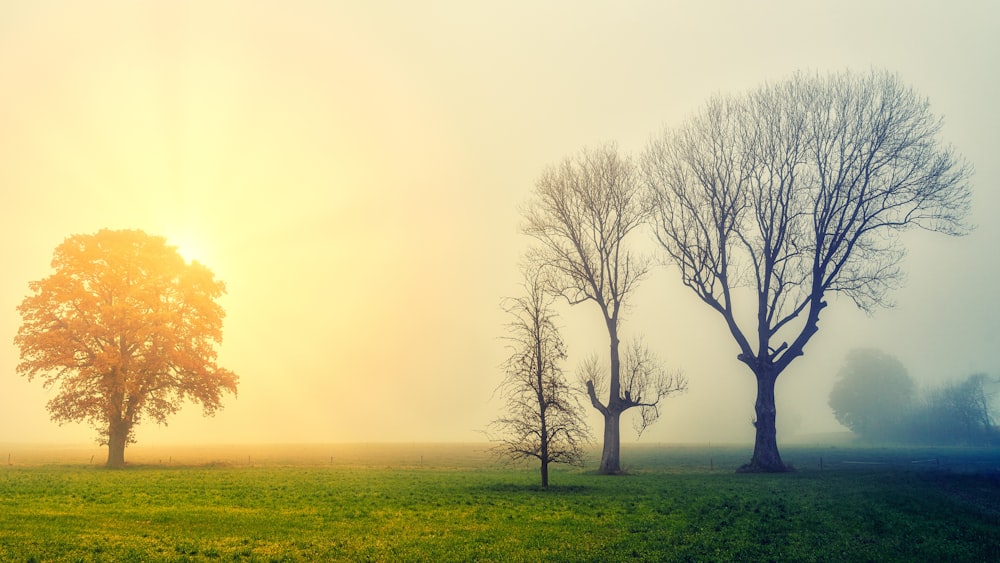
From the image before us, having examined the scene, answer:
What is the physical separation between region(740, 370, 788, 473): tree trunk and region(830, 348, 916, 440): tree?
4514 inches

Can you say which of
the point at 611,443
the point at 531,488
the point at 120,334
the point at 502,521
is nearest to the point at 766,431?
the point at 611,443

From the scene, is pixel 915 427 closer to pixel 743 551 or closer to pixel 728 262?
pixel 728 262

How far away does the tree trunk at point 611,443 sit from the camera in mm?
44031

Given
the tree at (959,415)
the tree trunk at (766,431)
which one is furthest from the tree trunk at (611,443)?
the tree at (959,415)

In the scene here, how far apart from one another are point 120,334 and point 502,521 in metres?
40.9

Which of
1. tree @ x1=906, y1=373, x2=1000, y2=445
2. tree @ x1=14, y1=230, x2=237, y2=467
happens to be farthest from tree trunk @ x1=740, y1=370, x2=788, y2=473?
tree @ x1=906, y1=373, x2=1000, y2=445

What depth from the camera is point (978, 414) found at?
119312 mm

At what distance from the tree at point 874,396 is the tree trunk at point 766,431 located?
114651 millimetres

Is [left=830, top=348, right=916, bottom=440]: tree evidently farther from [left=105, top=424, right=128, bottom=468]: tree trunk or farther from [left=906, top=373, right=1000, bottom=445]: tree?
[left=105, top=424, right=128, bottom=468]: tree trunk

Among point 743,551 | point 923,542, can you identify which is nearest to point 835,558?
point 743,551

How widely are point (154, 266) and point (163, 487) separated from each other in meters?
26.2

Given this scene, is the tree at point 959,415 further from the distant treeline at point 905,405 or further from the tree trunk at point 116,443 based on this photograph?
the tree trunk at point 116,443

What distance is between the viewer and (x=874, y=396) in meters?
135

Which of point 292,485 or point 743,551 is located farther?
point 292,485
